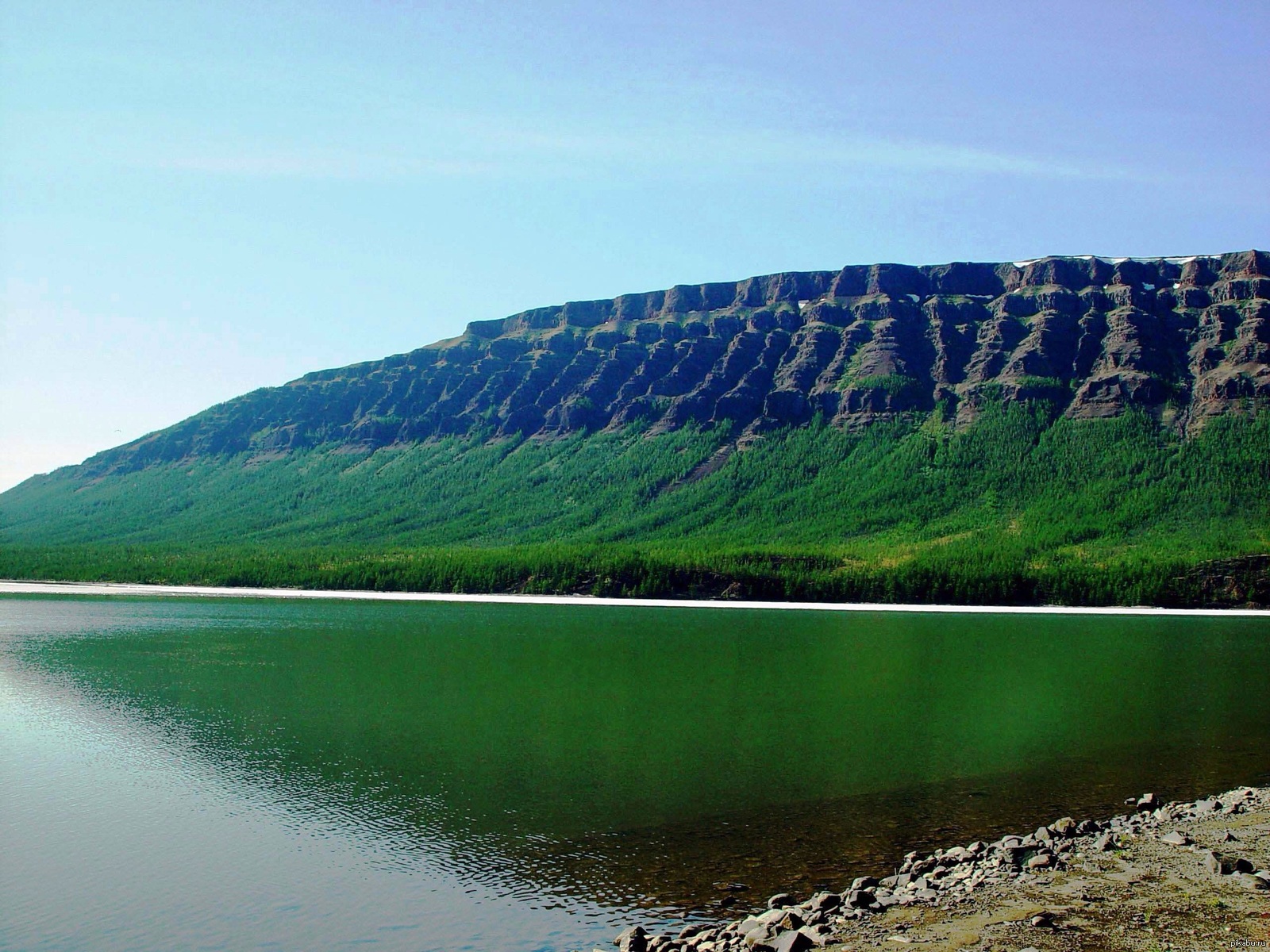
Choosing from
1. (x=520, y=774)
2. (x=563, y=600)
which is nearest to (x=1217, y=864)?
(x=520, y=774)

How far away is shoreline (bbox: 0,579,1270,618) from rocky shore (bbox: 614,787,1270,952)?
97792 mm

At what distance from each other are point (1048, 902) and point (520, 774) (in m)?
16.9

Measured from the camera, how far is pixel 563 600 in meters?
133

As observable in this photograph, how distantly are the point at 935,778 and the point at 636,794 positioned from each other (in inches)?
377

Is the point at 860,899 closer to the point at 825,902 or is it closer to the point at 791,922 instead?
the point at 825,902

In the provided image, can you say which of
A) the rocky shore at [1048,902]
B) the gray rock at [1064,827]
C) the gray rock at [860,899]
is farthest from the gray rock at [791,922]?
the gray rock at [1064,827]

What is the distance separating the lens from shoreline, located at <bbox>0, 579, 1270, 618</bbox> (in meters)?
121

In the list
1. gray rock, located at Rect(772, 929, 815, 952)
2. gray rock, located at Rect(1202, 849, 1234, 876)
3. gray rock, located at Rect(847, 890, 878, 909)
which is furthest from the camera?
gray rock, located at Rect(1202, 849, 1234, 876)

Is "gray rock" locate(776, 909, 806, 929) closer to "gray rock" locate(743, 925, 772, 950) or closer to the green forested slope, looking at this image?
"gray rock" locate(743, 925, 772, 950)

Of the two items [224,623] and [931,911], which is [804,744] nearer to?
[931,911]

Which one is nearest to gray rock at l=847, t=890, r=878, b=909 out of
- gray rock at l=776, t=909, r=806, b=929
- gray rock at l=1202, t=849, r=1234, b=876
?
gray rock at l=776, t=909, r=806, b=929

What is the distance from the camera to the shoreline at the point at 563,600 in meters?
121

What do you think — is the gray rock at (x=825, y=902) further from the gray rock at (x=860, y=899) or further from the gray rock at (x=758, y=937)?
the gray rock at (x=758, y=937)

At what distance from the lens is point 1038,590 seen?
13138cm
